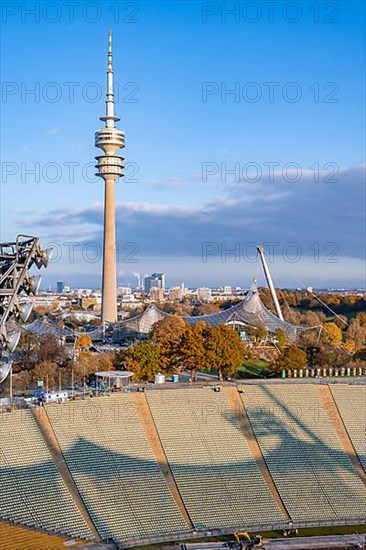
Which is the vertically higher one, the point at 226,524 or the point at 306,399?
the point at 306,399

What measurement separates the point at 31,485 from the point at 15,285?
63.1 feet

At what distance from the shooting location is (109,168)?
79000 millimetres

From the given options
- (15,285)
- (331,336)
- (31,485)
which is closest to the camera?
(15,285)

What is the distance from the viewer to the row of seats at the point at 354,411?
33.0 m

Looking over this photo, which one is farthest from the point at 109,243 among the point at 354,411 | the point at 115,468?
the point at 115,468

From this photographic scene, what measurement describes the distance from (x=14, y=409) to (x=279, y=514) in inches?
536

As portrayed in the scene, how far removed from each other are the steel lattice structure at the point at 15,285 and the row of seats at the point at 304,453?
21585mm

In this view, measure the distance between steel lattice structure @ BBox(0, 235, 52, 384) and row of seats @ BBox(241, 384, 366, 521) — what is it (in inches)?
850

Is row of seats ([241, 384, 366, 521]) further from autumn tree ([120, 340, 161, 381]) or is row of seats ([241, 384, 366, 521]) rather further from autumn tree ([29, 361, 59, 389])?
autumn tree ([29, 361, 59, 389])

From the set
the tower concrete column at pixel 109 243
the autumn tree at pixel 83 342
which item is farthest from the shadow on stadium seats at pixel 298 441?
the tower concrete column at pixel 109 243

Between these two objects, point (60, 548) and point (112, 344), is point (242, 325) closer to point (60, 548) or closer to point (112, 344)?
point (112, 344)

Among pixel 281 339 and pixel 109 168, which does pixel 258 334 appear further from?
pixel 109 168

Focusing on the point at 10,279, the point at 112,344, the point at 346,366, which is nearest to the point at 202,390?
the point at 346,366

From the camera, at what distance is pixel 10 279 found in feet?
30.8
